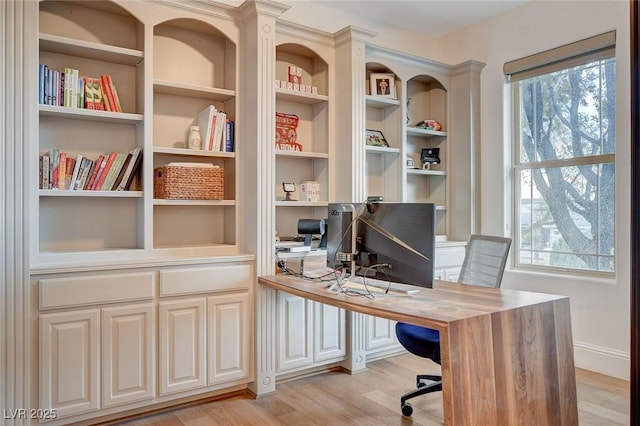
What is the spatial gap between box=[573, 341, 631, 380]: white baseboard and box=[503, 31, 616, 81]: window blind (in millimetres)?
2073

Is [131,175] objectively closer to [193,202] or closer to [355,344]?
[193,202]

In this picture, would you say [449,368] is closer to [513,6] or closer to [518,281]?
[518,281]

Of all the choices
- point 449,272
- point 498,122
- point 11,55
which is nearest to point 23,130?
point 11,55

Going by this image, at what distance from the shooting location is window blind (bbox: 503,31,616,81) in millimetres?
3186

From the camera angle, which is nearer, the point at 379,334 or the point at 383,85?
the point at 379,334

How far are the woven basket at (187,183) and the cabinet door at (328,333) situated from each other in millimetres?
1039

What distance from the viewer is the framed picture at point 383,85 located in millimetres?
3727

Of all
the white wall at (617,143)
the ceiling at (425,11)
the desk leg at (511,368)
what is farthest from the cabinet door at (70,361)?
the white wall at (617,143)

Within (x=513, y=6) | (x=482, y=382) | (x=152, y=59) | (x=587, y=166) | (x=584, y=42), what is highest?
(x=513, y=6)

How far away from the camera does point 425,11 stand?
3.85 metres

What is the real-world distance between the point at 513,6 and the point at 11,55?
3.59m

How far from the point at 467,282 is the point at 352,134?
1286 mm

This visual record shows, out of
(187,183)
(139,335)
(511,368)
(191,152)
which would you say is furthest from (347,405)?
(191,152)

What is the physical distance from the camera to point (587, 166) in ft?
11.0
